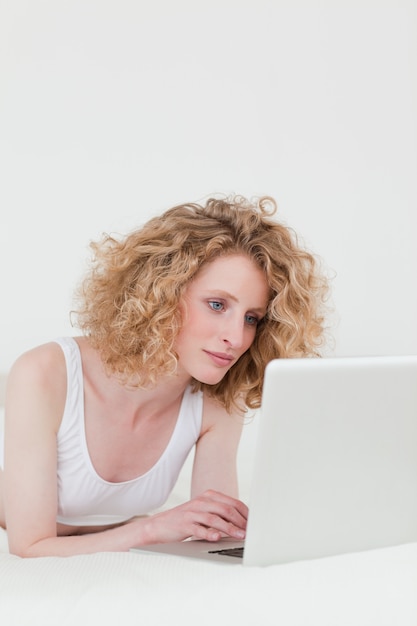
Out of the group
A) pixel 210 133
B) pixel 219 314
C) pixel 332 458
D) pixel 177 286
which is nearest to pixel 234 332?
pixel 219 314

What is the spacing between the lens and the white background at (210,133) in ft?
10.8

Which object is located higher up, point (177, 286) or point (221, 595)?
point (177, 286)

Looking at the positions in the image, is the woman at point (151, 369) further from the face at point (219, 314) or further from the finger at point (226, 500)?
the finger at point (226, 500)

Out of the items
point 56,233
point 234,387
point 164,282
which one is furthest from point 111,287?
point 56,233

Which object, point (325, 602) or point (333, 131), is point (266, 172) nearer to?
point (333, 131)

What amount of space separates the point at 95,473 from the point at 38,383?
27 centimetres

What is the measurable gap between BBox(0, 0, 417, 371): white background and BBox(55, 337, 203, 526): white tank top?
1256mm

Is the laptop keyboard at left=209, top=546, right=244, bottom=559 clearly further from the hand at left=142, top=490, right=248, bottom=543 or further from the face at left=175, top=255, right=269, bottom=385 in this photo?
the face at left=175, top=255, right=269, bottom=385

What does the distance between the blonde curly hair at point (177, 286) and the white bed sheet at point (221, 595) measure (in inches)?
28.4

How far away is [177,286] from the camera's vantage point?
1911 mm

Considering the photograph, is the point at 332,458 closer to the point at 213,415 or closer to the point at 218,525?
the point at 218,525

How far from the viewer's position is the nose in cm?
182

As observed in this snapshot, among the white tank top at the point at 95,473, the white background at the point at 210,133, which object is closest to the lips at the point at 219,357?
the white tank top at the point at 95,473

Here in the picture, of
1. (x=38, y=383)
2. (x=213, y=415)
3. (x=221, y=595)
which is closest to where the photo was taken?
(x=221, y=595)
